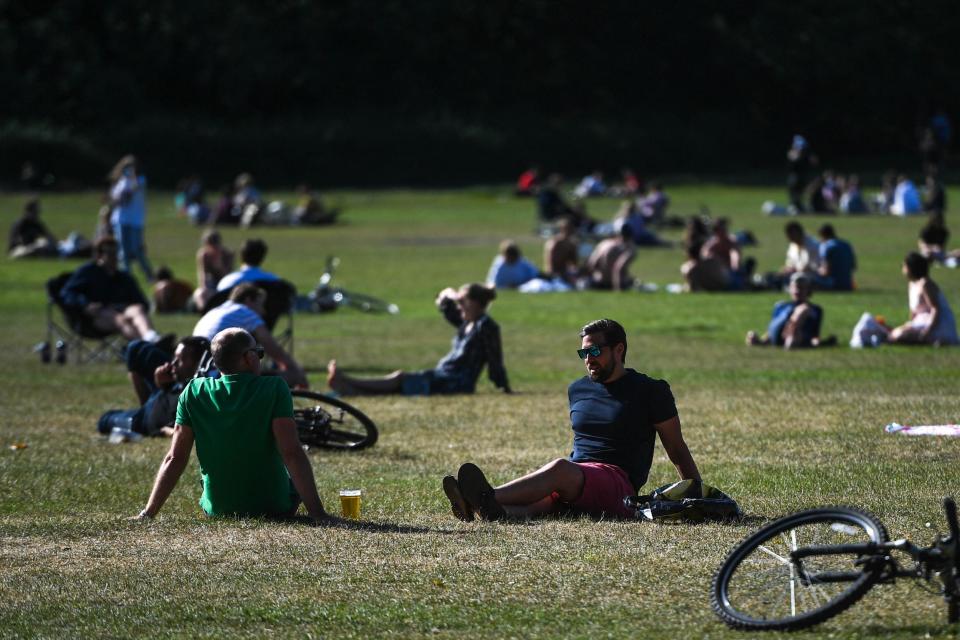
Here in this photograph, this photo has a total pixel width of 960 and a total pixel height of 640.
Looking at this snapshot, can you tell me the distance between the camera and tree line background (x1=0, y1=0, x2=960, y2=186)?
6328 cm

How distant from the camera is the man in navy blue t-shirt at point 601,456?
8375mm

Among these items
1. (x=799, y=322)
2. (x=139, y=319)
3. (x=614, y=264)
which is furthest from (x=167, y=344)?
(x=614, y=264)

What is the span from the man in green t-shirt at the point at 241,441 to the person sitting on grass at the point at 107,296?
28.3ft

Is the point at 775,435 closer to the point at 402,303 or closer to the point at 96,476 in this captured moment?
the point at 96,476

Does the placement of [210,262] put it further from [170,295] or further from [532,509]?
[532,509]

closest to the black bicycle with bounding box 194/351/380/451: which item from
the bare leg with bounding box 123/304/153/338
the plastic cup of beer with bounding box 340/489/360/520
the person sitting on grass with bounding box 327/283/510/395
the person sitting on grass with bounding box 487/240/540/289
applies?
the plastic cup of beer with bounding box 340/489/360/520

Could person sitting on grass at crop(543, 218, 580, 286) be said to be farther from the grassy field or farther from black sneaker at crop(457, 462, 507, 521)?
black sneaker at crop(457, 462, 507, 521)

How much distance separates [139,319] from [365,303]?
6.65 meters

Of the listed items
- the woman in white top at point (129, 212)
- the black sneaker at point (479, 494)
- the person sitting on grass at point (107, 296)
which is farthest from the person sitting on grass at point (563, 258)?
the black sneaker at point (479, 494)

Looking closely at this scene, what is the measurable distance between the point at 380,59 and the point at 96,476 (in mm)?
60558

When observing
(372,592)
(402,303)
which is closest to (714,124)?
(402,303)

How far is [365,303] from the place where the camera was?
76.5 feet

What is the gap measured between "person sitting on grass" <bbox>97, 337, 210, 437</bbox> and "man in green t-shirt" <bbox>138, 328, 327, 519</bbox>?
286 cm

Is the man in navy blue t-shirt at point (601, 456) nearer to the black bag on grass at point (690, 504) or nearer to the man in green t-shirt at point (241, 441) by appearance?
the black bag on grass at point (690, 504)
